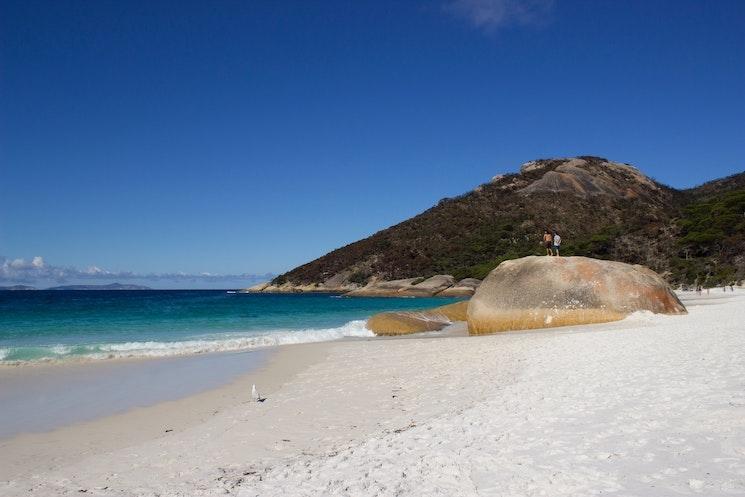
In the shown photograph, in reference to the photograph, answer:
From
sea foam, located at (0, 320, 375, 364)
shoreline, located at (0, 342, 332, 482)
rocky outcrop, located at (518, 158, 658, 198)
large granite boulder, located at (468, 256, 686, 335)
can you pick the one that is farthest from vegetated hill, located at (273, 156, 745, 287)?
shoreline, located at (0, 342, 332, 482)

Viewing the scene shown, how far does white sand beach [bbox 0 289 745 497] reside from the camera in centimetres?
489

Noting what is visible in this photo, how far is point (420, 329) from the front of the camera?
23562 mm

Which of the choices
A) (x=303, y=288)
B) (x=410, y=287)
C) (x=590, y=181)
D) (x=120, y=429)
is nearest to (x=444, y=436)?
(x=120, y=429)

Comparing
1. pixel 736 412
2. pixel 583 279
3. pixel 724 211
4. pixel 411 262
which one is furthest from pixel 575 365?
pixel 411 262

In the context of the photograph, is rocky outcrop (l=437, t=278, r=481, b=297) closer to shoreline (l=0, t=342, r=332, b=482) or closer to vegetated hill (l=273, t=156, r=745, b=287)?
vegetated hill (l=273, t=156, r=745, b=287)

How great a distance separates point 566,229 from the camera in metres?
90.6

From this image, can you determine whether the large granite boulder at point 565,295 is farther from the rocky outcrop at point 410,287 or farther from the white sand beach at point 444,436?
the rocky outcrop at point 410,287

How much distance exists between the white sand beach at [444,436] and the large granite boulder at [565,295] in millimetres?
6674

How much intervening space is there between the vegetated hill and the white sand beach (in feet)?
161

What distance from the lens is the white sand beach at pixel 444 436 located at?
16.0 ft

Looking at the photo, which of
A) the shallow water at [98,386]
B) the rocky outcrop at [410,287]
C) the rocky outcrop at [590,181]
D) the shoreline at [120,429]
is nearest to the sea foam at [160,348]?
the shallow water at [98,386]

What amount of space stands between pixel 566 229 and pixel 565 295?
7633cm

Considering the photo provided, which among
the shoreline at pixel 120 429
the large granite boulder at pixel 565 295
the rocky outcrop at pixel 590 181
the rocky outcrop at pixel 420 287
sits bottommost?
the shoreline at pixel 120 429

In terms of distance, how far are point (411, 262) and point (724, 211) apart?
4545 centimetres
